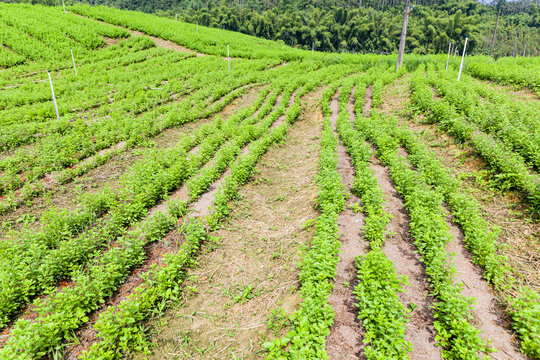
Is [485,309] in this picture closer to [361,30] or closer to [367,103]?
[367,103]

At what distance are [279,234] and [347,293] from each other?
239 centimetres

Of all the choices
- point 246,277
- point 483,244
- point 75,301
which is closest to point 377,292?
point 483,244

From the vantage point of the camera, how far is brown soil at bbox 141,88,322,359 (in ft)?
14.6

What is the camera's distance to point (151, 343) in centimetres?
425

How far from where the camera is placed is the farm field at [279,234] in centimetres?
412

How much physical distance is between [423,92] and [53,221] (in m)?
14.7

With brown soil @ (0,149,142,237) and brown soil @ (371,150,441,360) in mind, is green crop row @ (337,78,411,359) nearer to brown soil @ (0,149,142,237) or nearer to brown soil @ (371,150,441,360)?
brown soil @ (371,150,441,360)

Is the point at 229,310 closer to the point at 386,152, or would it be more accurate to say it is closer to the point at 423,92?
the point at 386,152

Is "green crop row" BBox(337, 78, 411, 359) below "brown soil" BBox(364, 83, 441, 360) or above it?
above

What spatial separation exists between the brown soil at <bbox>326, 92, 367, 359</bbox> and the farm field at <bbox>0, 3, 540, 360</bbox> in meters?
0.03

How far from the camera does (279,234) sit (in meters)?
6.97

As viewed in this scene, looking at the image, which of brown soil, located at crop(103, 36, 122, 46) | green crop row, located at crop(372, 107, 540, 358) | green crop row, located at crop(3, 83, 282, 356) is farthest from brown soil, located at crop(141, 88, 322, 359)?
brown soil, located at crop(103, 36, 122, 46)

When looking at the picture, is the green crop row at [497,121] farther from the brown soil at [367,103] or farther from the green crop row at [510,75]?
the brown soil at [367,103]

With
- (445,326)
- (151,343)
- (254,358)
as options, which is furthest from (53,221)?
(445,326)
